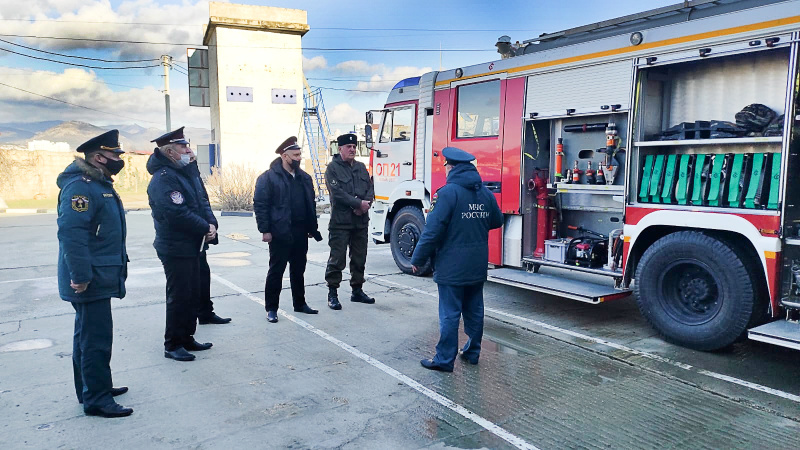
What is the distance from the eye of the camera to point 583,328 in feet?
19.6

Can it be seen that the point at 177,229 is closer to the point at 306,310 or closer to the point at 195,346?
the point at 195,346

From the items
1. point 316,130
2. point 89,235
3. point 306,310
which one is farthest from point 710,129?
point 316,130

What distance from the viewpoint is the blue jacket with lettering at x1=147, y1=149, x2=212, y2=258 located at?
4.71 meters

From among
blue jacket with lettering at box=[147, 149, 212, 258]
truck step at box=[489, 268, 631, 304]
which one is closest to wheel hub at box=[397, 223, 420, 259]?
truck step at box=[489, 268, 631, 304]

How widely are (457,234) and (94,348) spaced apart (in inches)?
107

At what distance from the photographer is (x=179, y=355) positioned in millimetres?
4883

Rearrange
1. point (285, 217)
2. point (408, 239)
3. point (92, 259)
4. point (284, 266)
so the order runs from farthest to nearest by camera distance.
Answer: point (408, 239), point (284, 266), point (285, 217), point (92, 259)

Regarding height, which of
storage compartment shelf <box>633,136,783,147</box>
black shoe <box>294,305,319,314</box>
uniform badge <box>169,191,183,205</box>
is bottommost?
black shoe <box>294,305,319,314</box>

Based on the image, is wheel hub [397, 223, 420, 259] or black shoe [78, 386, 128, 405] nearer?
black shoe [78, 386, 128, 405]

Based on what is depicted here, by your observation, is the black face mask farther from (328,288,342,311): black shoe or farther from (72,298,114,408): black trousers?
(328,288,342,311): black shoe

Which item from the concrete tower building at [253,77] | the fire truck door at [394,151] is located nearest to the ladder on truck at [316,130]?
the concrete tower building at [253,77]

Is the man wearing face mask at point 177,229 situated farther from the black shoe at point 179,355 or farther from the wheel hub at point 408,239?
the wheel hub at point 408,239

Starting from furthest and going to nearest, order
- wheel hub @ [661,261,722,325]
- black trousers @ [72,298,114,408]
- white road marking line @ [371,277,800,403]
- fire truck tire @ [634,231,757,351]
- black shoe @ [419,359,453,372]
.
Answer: wheel hub @ [661,261,722,325], fire truck tire @ [634,231,757,351], black shoe @ [419,359,453,372], white road marking line @ [371,277,800,403], black trousers @ [72,298,114,408]

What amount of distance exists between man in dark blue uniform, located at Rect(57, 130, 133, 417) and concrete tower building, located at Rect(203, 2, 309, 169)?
951 inches
